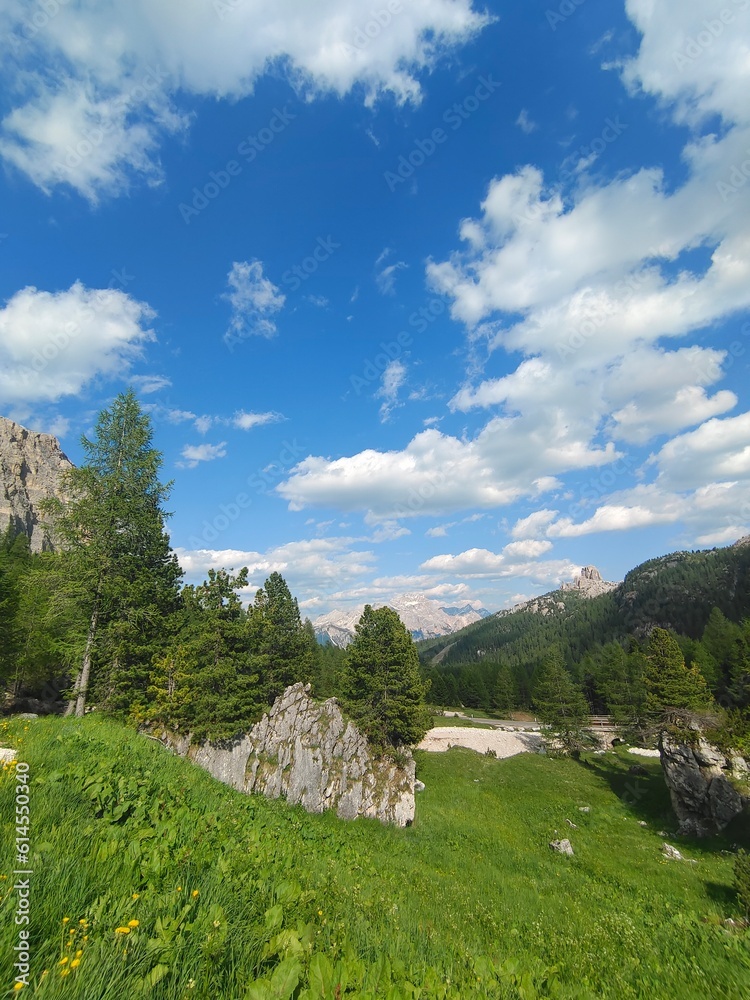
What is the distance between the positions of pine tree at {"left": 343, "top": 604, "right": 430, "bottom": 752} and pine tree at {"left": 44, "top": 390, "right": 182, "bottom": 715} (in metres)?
16.4

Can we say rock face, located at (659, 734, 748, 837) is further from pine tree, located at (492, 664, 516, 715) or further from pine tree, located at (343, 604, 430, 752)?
pine tree, located at (492, 664, 516, 715)

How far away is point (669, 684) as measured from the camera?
3250 cm

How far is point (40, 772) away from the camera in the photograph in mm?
6699

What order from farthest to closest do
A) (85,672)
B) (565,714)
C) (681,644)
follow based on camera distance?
1. (681,644)
2. (565,714)
3. (85,672)

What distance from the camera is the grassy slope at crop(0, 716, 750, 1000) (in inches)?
140

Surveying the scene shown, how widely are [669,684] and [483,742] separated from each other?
106 ft

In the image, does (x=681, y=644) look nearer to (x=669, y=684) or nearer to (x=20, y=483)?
(x=669, y=684)

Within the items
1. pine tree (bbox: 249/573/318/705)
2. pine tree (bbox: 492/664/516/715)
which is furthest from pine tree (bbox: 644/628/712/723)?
pine tree (bbox: 492/664/516/715)

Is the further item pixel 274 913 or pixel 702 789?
pixel 702 789

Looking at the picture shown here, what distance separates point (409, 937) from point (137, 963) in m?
5.20

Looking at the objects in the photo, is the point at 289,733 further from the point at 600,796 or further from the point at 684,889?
the point at 600,796

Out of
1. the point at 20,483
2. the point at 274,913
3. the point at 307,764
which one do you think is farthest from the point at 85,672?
the point at 20,483

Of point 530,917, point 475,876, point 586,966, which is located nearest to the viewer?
point 586,966

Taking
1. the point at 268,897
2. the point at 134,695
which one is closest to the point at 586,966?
the point at 268,897
